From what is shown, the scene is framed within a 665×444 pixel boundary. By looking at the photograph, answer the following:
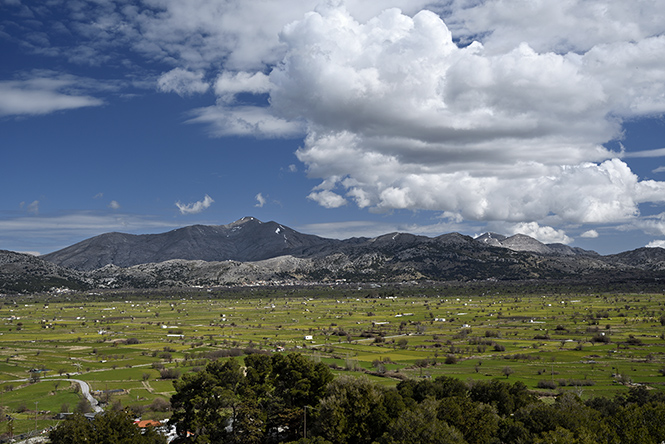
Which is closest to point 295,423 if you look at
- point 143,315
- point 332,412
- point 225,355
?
point 332,412

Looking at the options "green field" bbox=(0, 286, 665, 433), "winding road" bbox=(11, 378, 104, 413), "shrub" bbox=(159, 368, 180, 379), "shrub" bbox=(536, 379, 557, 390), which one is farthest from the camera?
"shrub" bbox=(159, 368, 180, 379)

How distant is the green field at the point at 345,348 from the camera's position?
7688cm

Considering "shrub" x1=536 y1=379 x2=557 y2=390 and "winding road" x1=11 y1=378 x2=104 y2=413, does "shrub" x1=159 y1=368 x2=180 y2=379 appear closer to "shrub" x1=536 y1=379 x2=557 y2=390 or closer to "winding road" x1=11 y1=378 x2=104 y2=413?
"winding road" x1=11 y1=378 x2=104 y2=413

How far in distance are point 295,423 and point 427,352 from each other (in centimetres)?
5780

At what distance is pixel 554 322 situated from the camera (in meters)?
149

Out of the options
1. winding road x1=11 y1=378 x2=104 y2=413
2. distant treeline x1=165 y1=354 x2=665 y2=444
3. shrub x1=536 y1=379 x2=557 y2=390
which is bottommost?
shrub x1=536 y1=379 x2=557 y2=390

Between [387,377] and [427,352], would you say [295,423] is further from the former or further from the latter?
[427,352]

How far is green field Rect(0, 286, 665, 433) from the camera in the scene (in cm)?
7688

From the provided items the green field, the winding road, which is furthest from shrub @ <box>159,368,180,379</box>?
the winding road

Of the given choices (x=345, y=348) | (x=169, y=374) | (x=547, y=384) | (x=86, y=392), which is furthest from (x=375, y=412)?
(x=345, y=348)

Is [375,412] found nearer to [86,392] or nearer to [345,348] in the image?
[86,392]

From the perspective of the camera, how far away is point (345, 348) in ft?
371

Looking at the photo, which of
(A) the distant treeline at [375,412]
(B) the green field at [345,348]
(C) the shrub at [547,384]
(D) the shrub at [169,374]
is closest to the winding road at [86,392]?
(B) the green field at [345,348]

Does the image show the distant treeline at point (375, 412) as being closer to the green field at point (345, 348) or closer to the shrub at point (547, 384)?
the shrub at point (547, 384)
